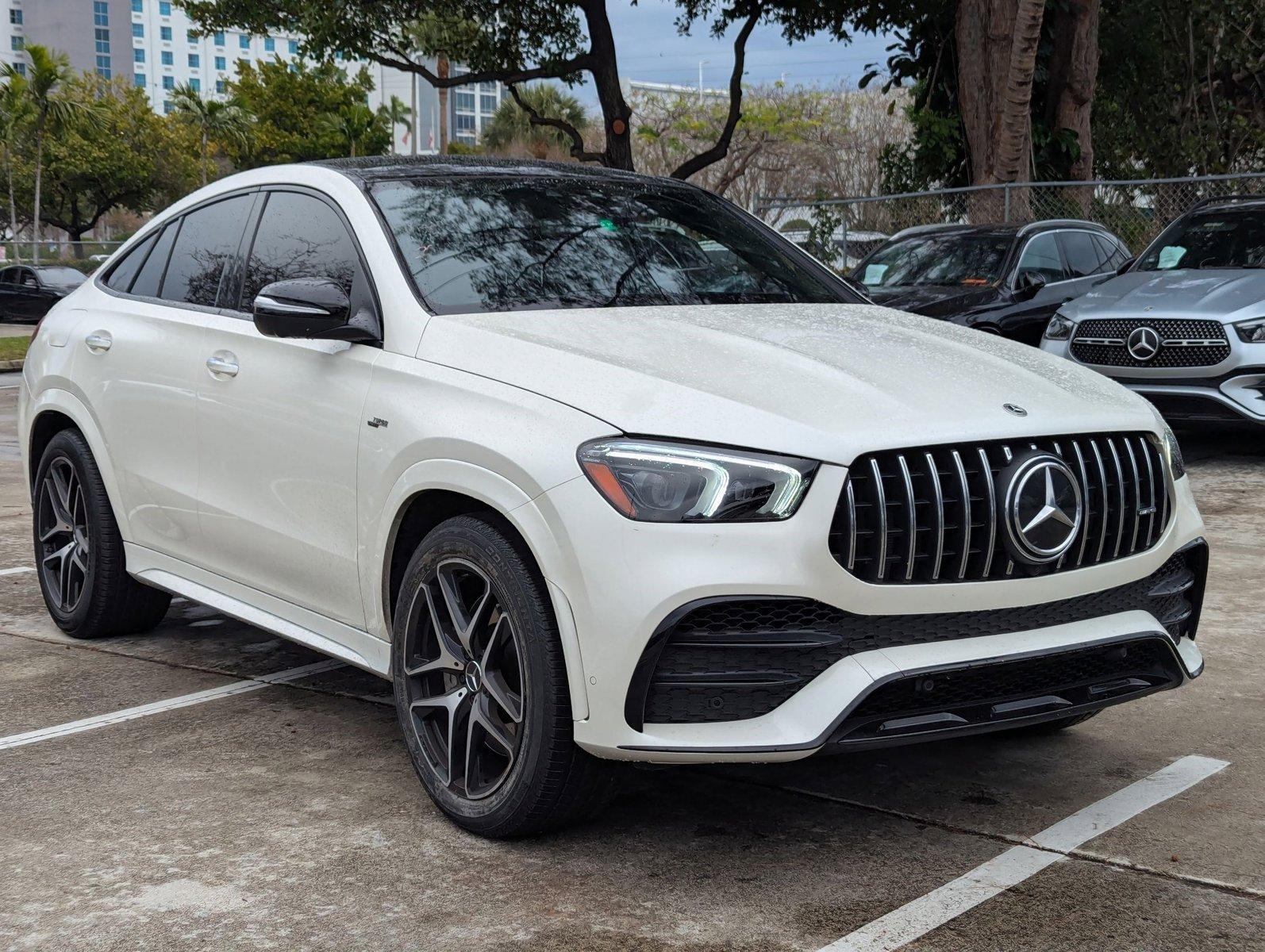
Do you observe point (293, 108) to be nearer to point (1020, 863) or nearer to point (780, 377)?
point (780, 377)

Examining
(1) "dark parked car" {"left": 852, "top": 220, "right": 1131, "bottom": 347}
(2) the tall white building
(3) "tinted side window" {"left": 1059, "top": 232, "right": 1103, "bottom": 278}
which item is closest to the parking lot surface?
(1) "dark parked car" {"left": 852, "top": 220, "right": 1131, "bottom": 347}

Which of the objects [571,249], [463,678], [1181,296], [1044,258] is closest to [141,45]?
[1044,258]

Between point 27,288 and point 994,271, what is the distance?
23.5m

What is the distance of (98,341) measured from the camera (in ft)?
18.0

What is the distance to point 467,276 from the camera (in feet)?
13.9

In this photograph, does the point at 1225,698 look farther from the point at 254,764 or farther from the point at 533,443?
the point at 254,764

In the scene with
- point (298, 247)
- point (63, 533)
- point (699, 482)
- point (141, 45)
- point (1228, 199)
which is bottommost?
point (63, 533)

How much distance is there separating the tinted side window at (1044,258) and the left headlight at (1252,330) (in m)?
3.09

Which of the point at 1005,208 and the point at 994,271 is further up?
the point at 1005,208

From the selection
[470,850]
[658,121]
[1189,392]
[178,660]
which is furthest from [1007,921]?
[658,121]

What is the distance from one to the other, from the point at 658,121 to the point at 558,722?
189 ft

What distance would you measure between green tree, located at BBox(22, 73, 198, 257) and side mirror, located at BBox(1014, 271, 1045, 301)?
2124 inches

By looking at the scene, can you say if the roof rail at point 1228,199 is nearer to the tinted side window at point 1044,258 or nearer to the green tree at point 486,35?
the tinted side window at point 1044,258

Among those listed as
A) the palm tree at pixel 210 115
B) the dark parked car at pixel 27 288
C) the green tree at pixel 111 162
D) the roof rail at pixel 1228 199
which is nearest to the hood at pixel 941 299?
the roof rail at pixel 1228 199
